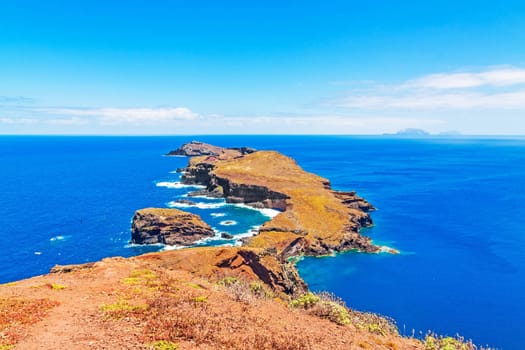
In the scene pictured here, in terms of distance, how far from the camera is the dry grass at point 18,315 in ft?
49.2

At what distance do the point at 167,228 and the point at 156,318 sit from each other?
6959 centimetres

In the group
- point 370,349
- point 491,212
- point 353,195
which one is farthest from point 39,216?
point 491,212

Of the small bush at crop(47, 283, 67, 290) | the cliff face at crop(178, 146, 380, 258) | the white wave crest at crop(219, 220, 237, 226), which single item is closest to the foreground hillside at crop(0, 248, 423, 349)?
the small bush at crop(47, 283, 67, 290)

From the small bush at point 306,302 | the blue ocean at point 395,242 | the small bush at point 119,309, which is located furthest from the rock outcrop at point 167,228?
the small bush at point 119,309

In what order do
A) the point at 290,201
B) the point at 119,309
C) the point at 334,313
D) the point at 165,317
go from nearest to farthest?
the point at 165,317 < the point at 119,309 < the point at 334,313 < the point at 290,201

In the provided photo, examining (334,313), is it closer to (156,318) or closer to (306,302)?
(306,302)

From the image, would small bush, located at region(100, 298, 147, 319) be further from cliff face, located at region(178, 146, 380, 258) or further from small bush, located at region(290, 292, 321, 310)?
cliff face, located at region(178, 146, 380, 258)

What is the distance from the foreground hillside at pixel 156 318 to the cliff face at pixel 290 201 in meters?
52.3

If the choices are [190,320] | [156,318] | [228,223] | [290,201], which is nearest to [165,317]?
[156,318]

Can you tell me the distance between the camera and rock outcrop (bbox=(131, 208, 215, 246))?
271 ft

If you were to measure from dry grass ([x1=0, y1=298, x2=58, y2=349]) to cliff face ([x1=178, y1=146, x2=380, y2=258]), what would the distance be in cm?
5716

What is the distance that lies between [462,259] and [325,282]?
3342cm

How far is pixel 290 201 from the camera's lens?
108 metres

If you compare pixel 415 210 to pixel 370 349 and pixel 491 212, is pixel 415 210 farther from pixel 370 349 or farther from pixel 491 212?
pixel 370 349
